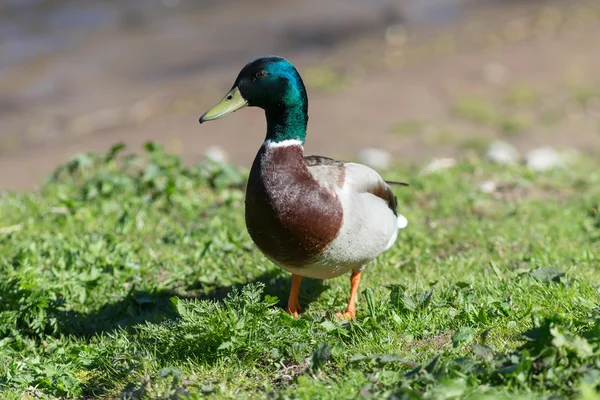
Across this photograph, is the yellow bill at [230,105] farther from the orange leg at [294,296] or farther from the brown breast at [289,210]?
the orange leg at [294,296]

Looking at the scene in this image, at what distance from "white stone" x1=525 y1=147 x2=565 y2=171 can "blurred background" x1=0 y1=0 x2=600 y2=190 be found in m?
0.26

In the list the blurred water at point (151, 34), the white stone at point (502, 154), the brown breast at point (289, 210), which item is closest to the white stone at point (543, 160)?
the white stone at point (502, 154)

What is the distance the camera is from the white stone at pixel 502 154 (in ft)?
23.1

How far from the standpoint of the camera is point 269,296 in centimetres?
351

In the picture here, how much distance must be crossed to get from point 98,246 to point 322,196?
1784 millimetres

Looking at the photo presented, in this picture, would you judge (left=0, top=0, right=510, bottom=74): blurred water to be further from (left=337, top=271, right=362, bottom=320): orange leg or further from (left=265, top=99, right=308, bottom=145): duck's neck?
(left=337, top=271, right=362, bottom=320): orange leg

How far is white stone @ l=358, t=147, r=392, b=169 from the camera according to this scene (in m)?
7.58

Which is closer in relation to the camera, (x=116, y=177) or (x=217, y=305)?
(x=217, y=305)

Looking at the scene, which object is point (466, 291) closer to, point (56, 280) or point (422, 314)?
point (422, 314)

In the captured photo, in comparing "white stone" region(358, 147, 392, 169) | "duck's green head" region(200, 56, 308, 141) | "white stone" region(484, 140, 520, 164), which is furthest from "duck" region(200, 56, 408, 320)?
"white stone" region(358, 147, 392, 169)

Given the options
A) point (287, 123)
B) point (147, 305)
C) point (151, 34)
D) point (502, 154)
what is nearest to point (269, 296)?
point (287, 123)

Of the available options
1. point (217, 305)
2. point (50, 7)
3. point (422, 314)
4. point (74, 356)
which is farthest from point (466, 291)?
point (50, 7)

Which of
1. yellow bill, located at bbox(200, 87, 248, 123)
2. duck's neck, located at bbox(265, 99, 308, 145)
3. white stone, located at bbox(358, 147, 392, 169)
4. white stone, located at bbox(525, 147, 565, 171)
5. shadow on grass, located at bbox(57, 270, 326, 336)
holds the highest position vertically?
yellow bill, located at bbox(200, 87, 248, 123)

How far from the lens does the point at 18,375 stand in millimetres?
Result: 3635
